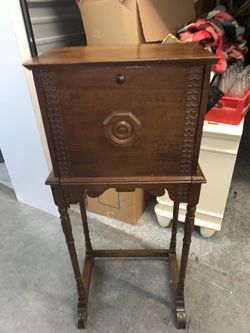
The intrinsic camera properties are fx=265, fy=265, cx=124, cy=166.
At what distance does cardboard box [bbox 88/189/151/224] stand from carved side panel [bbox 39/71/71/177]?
0.71m

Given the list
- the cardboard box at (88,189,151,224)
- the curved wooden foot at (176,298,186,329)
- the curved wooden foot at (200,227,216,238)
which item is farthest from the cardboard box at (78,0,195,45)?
the curved wooden foot at (176,298,186,329)

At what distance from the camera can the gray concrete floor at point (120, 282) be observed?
1.08m

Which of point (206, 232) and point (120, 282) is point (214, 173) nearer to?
point (206, 232)

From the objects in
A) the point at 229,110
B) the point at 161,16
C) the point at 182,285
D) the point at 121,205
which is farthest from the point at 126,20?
the point at 182,285

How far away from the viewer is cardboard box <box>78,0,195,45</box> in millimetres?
1077

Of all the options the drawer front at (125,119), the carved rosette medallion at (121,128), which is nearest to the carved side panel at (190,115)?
the drawer front at (125,119)

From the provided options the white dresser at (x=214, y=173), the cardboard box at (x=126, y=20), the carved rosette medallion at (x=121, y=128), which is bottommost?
the white dresser at (x=214, y=173)

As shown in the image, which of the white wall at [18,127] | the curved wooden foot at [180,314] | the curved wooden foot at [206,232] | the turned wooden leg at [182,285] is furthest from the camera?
the curved wooden foot at [206,232]

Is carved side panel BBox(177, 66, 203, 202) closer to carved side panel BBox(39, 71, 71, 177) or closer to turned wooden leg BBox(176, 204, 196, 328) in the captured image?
turned wooden leg BBox(176, 204, 196, 328)

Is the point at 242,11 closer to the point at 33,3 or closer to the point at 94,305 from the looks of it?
the point at 33,3

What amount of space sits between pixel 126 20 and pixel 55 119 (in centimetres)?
64

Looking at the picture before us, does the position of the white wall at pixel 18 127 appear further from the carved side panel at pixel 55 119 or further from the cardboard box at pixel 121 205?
the carved side panel at pixel 55 119

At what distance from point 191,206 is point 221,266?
2.12 feet

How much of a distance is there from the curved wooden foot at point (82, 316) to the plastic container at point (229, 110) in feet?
3.22
